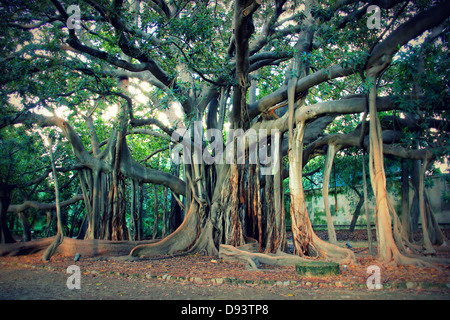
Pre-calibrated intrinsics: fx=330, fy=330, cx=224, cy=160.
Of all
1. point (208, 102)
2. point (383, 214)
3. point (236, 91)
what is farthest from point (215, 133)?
point (383, 214)

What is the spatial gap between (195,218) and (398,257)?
4540 mm

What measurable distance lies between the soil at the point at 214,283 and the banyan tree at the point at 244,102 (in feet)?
2.42

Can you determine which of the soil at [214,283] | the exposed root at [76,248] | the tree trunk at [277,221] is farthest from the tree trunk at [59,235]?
the tree trunk at [277,221]

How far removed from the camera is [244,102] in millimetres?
7230

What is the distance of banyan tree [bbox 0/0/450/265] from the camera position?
562 cm

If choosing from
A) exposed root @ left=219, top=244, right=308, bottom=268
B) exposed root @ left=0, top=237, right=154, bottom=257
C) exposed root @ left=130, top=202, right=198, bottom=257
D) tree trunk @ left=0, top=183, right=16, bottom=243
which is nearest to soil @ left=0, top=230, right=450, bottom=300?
exposed root @ left=219, top=244, right=308, bottom=268

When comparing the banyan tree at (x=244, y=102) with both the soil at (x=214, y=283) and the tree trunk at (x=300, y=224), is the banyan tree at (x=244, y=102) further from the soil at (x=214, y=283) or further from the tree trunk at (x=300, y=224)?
the soil at (x=214, y=283)

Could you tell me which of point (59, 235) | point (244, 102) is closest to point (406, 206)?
point (244, 102)

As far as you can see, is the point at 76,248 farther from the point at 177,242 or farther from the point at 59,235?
the point at 177,242

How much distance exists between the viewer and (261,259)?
6098mm

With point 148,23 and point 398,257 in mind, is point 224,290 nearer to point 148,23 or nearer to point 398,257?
point 398,257

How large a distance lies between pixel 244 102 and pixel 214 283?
403cm

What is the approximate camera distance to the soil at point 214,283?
3.82 meters

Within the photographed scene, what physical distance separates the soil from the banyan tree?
0.74m
